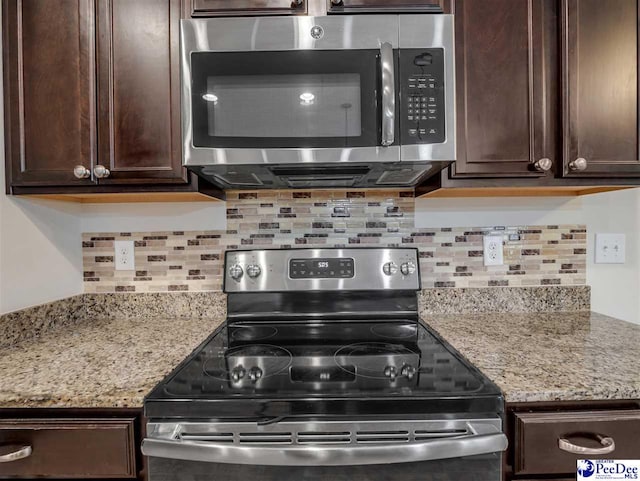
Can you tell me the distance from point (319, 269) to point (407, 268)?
1.07 feet

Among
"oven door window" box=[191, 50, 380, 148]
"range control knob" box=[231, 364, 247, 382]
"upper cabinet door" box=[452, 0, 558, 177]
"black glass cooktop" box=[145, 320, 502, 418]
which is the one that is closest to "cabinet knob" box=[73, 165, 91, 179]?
"oven door window" box=[191, 50, 380, 148]

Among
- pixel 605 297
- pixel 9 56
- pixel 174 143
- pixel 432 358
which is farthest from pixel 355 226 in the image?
pixel 9 56

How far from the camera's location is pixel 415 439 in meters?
0.77

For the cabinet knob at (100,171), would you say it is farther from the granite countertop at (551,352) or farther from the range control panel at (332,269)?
the granite countertop at (551,352)

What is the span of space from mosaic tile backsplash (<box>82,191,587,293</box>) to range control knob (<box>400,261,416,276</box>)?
0.39 feet

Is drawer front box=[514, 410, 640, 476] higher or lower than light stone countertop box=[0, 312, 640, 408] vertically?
lower

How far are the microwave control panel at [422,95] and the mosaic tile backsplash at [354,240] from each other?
0.45 m

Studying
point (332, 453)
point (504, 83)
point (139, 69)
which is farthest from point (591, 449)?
point (139, 69)

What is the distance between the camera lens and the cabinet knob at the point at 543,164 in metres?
1.09

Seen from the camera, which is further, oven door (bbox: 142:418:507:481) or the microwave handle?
the microwave handle

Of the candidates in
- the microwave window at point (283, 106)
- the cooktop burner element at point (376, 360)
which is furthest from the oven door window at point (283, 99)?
the cooktop burner element at point (376, 360)

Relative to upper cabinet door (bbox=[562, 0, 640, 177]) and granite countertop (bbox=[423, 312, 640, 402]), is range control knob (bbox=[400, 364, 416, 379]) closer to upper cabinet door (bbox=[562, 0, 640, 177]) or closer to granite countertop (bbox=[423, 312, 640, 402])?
granite countertop (bbox=[423, 312, 640, 402])

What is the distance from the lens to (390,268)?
1.36 meters

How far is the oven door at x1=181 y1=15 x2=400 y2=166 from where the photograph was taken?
1.01 metres
